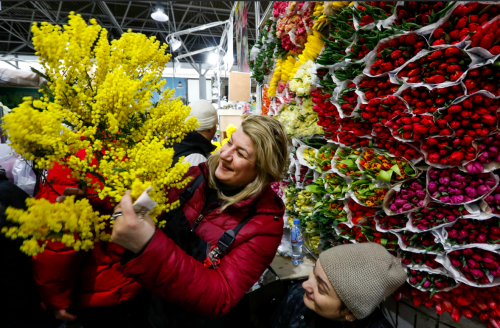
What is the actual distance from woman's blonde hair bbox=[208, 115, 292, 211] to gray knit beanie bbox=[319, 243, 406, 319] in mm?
447

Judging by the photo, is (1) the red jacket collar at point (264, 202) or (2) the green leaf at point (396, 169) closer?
(1) the red jacket collar at point (264, 202)

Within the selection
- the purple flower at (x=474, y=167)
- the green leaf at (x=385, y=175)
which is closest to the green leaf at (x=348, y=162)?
the green leaf at (x=385, y=175)

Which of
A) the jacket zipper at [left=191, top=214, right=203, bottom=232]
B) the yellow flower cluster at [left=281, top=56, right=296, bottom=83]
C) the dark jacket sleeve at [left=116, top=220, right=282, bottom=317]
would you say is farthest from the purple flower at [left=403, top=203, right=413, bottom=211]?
the yellow flower cluster at [left=281, top=56, right=296, bottom=83]

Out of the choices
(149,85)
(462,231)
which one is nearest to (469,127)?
(462,231)

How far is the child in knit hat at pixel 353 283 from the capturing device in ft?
3.52

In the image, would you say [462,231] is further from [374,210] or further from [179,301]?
[179,301]

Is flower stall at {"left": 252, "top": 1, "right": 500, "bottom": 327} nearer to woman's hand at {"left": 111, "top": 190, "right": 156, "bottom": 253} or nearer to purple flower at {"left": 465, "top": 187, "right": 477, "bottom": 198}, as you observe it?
purple flower at {"left": 465, "top": 187, "right": 477, "bottom": 198}

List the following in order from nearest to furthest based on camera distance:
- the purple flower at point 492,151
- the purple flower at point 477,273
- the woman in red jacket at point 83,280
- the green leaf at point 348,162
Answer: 1. the woman in red jacket at point 83,280
2. the purple flower at point 492,151
3. the purple flower at point 477,273
4. the green leaf at point 348,162

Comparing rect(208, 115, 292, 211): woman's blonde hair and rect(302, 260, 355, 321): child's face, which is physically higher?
rect(208, 115, 292, 211): woman's blonde hair

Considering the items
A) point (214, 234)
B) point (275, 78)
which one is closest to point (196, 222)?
point (214, 234)

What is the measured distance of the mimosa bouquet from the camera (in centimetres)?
55

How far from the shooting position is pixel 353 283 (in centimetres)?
107

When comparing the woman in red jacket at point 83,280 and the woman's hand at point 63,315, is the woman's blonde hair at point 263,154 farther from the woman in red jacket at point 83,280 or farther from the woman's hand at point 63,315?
the woman's hand at point 63,315

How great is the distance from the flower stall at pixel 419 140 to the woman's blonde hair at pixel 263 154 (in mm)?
503
